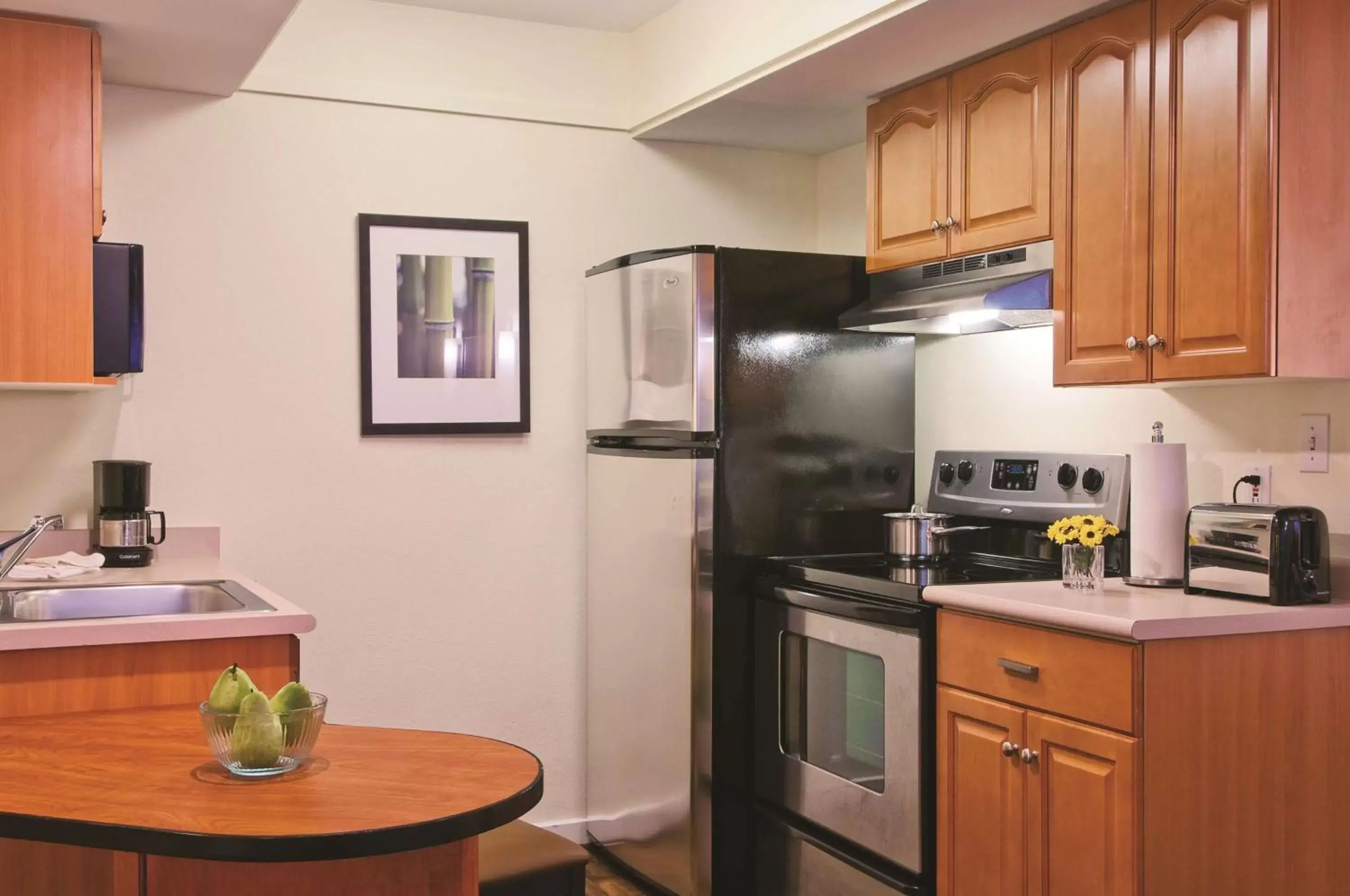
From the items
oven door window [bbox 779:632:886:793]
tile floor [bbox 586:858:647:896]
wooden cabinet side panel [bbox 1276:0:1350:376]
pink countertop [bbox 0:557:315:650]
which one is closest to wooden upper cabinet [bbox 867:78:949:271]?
wooden cabinet side panel [bbox 1276:0:1350:376]

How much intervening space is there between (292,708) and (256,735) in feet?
0.17

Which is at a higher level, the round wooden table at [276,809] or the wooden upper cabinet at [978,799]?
the round wooden table at [276,809]

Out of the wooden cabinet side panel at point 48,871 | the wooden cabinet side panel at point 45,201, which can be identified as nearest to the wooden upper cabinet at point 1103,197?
the wooden cabinet side panel at point 48,871

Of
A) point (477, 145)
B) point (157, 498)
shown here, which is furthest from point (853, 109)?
point (157, 498)

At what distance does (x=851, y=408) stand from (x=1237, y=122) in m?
1.41

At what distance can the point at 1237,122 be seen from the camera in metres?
2.33

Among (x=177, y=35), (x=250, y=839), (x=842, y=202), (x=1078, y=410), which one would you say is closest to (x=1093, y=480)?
(x=1078, y=410)

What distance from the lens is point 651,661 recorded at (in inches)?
138

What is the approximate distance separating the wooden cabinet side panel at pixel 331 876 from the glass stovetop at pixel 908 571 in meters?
1.49

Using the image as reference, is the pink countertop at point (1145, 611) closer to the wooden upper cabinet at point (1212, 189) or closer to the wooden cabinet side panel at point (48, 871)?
the wooden upper cabinet at point (1212, 189)

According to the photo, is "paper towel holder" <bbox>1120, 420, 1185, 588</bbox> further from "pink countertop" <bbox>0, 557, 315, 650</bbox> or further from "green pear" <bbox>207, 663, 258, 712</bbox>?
"green pear" <bbox>207, 663, 258, 712</bbox>

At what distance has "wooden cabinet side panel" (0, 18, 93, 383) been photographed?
2791 millimetres

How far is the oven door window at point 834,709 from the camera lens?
2879mm

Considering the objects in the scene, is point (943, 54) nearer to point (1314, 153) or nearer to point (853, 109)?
point (853, 109)
